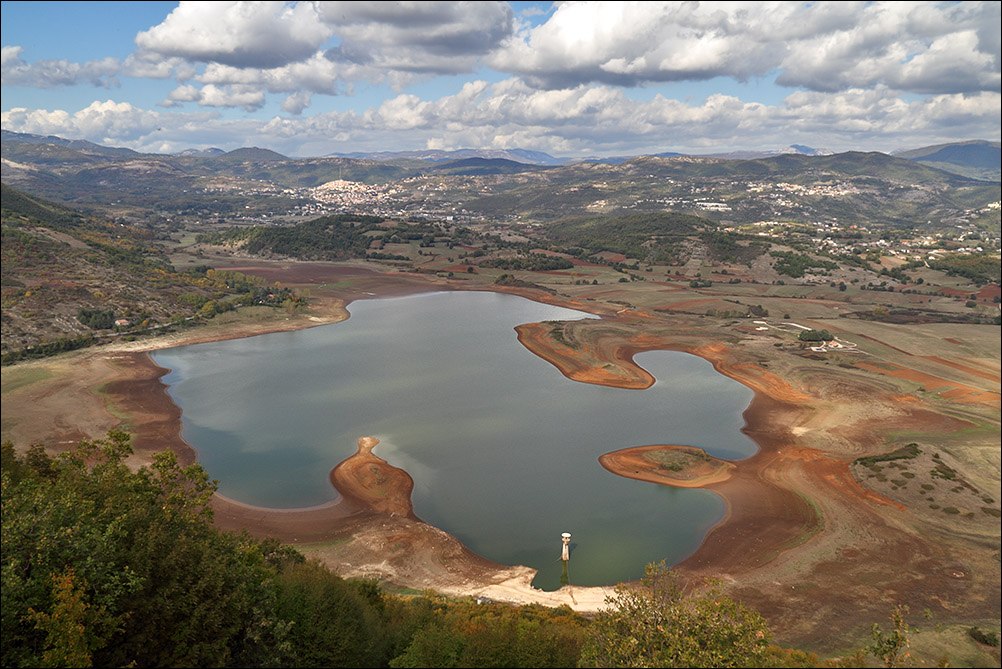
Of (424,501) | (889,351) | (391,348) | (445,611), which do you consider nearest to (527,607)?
(445,611)

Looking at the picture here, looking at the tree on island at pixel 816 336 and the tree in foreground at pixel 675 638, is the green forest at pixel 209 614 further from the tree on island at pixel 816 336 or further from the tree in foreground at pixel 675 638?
the tree on island at pixel 816 336

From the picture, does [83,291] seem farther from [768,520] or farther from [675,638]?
[675,638]

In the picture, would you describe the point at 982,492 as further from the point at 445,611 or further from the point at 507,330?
the point at 507,330

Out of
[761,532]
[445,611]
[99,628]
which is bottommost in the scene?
[761,532]

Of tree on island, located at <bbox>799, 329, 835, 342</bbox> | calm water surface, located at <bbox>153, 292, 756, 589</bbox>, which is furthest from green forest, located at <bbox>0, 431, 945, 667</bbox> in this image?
tree on island, located at <bbox>799, 329, 835, 342</bbox>

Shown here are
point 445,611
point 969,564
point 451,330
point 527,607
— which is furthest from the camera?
point 451,330

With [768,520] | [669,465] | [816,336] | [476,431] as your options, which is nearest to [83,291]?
[476,431]

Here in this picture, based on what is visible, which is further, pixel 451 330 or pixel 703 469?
pixel 451 330

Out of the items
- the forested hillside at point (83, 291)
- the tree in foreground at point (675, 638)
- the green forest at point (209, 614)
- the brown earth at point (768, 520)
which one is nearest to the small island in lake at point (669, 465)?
the brown earth at point (768, 520)
